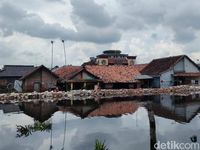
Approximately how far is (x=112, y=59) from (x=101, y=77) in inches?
1930

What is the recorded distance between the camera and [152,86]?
200 feet

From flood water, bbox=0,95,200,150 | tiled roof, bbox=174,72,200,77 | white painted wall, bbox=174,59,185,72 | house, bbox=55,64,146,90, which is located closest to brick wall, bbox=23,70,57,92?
house, bbox=55,64,146,90

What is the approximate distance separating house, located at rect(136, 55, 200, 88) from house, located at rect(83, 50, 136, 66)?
37.3 m

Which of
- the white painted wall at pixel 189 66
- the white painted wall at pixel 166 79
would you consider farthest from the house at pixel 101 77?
the white painted wall at pixel 189 66

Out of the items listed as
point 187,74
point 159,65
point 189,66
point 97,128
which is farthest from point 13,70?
point 97,128

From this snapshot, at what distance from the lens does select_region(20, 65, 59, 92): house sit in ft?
174

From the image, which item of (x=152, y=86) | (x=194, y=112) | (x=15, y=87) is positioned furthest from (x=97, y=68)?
(x=194, y=112)

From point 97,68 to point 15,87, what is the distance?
53.1ft

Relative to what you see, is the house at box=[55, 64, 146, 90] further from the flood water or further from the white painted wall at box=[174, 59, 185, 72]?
the flood water

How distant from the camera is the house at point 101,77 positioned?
54594mm

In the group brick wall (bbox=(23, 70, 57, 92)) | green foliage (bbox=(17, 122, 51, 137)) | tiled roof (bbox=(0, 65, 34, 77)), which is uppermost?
tiled roof (bbox=(0, 65, 34, 77))

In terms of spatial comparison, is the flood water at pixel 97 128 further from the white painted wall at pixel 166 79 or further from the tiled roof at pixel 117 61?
the tiled roof at pixel 117 61

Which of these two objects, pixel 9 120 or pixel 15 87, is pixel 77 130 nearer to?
pixel 9 120

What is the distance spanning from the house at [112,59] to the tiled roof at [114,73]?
34656mm
